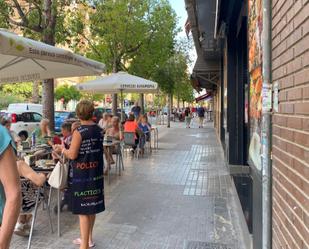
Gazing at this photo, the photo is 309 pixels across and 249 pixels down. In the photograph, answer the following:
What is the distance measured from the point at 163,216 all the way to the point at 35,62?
319 centimetres

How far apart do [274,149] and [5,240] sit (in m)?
1.87

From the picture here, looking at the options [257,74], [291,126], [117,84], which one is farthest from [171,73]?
[291,126]

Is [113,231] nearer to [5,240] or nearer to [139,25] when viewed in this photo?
[5,240]

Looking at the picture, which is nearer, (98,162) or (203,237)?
(98,162)

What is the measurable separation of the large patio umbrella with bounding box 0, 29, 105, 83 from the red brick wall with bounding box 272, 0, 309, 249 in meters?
2.87

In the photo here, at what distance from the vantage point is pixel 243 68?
30.5ft

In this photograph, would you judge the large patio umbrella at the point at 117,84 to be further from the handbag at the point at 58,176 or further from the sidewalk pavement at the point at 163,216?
the handbag at the point at 58,176

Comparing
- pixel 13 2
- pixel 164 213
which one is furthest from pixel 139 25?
pixel 164 213

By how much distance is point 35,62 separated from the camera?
6.27m

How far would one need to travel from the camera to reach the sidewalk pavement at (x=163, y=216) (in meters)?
4.74

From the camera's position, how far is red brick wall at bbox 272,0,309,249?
1.97 meters

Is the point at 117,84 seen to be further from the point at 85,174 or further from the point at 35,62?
the point at 85,174

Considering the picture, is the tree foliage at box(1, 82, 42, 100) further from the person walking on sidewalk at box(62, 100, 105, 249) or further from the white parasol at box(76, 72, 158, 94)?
the person walking on sidewalk at box(62, 100, 105, 249)

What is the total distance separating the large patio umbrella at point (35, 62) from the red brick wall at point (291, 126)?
287cm
